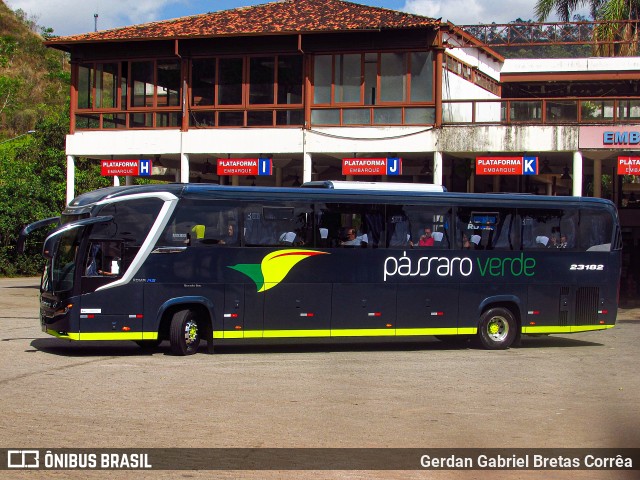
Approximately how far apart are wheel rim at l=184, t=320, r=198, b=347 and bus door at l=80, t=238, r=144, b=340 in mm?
A: 873

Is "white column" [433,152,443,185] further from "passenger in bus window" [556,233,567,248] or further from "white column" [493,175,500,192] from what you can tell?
"passenger in bus window" [556,233,567,248]

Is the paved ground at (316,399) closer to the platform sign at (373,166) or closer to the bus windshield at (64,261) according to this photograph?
the bus windshield at (64,261)

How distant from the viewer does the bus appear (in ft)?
55.8

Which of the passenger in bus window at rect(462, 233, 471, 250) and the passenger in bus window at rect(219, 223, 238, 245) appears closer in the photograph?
the passenger in bus window at rect(219, 223, 238, 245)

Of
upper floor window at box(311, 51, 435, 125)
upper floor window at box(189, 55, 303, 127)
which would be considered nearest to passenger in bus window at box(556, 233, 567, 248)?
upper floor window at box(311, 51, 435, 125)

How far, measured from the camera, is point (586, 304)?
20.2 m

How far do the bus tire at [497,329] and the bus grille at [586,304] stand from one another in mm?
1393

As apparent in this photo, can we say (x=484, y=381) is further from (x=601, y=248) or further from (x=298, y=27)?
(x=298, y=27)

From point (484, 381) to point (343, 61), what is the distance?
19.8 m

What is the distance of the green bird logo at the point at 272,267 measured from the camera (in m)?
17.9

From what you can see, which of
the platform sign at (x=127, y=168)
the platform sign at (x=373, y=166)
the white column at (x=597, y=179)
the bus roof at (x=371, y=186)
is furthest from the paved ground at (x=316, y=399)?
the white column at (x=597, y=179)

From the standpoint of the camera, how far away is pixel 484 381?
47.4ft

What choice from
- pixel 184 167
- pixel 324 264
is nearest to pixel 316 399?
pixel 324 264

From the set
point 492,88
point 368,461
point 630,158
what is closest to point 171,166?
point 492,88
